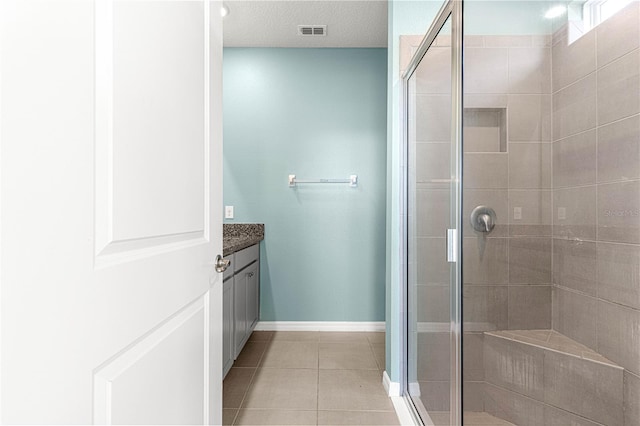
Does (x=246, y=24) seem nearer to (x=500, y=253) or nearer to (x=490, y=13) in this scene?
(x=490, y=13)

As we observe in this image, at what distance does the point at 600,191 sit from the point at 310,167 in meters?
2.41

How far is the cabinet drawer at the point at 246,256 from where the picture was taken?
88.4 inches

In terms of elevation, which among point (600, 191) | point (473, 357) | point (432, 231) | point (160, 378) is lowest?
point (473, 357)

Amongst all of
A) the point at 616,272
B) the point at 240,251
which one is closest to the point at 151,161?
the point at 616,272

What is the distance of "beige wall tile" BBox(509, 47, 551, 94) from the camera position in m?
1.02

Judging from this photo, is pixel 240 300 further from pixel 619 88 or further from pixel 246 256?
pixel 619 88

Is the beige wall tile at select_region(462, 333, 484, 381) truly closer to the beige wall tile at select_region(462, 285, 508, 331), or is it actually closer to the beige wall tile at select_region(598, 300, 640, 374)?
the beige wall tile at select_region(462, 285, 508, 331)

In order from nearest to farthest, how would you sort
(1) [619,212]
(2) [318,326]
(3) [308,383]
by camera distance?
(1) [619,212]
(3) [308,383]
(2) [318,326]

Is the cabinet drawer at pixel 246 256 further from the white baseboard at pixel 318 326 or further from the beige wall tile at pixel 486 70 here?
the beige wall tile at pixel 486 70

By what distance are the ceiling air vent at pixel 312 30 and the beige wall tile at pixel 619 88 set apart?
2.30m

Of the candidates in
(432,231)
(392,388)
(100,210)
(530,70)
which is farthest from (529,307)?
(392,388)

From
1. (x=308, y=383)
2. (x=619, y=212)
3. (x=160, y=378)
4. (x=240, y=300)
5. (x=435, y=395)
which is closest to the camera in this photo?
(x=160, y=378)

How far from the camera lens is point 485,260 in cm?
117

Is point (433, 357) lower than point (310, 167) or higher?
lower
